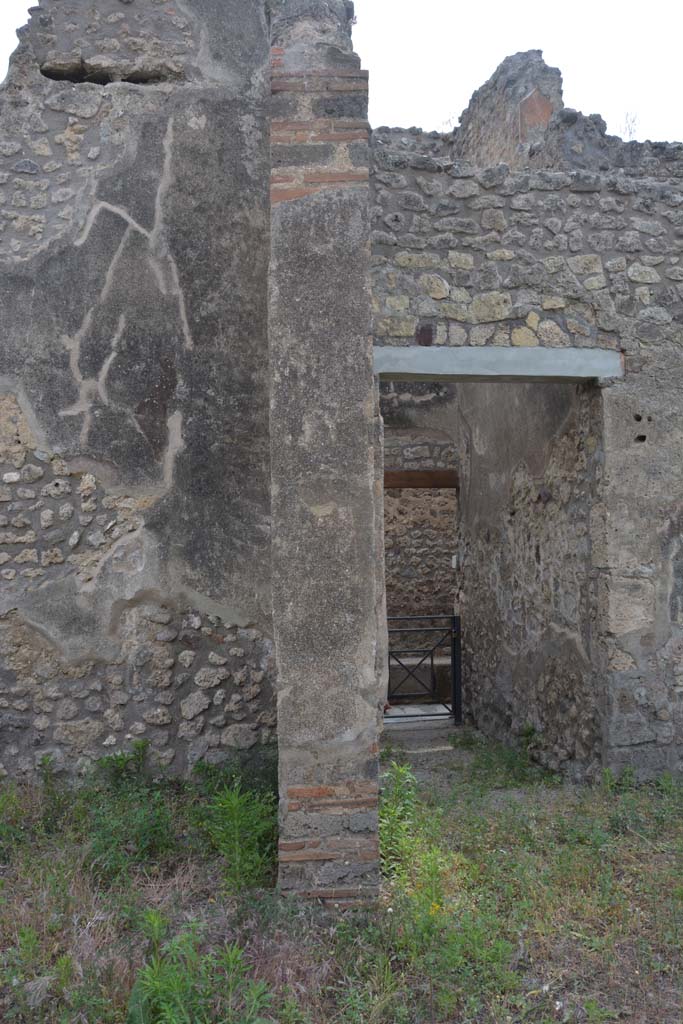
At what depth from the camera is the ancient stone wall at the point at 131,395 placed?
4.30 metres

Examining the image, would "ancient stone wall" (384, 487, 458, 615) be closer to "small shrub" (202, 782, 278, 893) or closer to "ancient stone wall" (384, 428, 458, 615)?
"ancient stone wall" (384, 428, 458, 615)

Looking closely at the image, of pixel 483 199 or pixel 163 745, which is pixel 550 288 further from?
pixel 163 745

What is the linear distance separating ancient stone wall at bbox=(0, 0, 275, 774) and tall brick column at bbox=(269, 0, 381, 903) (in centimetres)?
133

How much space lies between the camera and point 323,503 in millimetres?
3127

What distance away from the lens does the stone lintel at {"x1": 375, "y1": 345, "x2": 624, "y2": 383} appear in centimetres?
444

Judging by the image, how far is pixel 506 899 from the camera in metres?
3.25

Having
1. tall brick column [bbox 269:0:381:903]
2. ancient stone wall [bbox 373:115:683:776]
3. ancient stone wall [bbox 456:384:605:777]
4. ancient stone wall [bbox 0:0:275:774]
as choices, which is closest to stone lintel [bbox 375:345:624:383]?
ancient stone wall [bbox 373:115:683:776]

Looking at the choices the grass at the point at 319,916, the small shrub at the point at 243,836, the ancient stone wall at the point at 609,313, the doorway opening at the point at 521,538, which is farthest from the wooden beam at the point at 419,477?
Answer: the small shrub at the point at 243,836

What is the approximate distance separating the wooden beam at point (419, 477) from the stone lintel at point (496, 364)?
4176 millimetres

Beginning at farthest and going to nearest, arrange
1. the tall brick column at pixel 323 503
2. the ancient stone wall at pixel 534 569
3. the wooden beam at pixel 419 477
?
the wooden beam at pixel 419 477 → the ancient stone wall at pixel 534 569 → the tall brick column at pixel 323 503

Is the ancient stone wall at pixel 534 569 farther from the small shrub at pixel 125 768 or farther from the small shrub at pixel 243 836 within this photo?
the small shrub at pixel 125 768

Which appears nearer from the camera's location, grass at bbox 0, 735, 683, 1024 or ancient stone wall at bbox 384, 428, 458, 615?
grass at bbox 0, 735, 683, 1024

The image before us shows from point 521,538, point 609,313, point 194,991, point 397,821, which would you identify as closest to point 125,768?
point 397,821

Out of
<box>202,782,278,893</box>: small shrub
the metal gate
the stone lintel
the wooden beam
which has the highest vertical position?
the stone lintel
